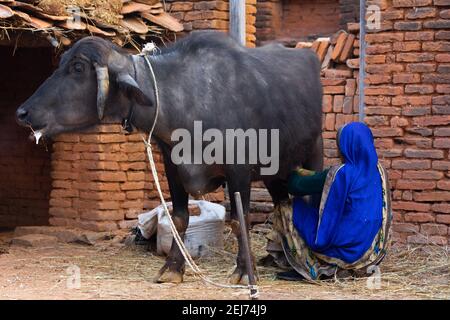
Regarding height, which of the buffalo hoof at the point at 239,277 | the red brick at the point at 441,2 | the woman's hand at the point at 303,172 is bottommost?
the buffalo hoof at the point at 239,277

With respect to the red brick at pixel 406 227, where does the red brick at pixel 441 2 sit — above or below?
above

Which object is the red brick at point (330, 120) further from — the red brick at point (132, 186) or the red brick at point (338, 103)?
the red brick at point (132, 186)

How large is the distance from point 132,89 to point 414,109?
9.82 feet

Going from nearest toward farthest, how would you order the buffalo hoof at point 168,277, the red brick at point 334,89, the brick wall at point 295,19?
the buffalo hoof at point 168,277 < the red brick at point 334,89 < the brick wall at point 295,19

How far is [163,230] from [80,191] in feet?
5.33

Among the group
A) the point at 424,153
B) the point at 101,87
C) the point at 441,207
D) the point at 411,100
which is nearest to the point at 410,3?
the point at 411,100

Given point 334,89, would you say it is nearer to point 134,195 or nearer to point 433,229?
point 433,229

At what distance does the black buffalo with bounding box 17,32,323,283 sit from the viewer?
7.06m

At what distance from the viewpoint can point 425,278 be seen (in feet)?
25.5

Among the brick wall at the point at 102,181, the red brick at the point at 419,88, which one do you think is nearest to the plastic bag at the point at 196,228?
the brick wall at the point at 102,181

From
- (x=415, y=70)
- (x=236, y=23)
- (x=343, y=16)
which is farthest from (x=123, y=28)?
(x=343, y=16)

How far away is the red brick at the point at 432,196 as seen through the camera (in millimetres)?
8703

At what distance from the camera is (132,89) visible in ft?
23.1

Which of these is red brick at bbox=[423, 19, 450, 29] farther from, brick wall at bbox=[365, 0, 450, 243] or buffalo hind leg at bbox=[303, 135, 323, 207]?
buffalo hind leg at bbox=[303, 135, 323, 207]
